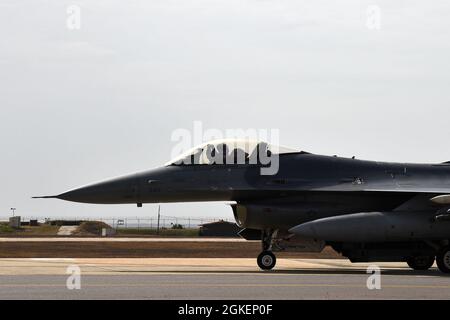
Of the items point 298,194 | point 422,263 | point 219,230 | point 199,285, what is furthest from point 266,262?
point 219,230

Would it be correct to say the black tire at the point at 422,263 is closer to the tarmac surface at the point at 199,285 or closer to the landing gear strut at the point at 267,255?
the tarmac surface at the point at 199,285

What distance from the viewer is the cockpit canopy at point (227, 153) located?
22359mm

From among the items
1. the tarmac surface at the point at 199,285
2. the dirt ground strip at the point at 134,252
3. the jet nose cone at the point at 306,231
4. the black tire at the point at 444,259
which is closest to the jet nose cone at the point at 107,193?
the tarmac surface at the point at 199,285

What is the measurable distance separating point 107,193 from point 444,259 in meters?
8.50

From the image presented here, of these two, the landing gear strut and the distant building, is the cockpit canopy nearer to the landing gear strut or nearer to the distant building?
the landing gear strut

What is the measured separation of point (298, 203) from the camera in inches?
880

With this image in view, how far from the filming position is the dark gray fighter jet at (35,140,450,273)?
70.9 ft

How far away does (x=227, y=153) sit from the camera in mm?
22453

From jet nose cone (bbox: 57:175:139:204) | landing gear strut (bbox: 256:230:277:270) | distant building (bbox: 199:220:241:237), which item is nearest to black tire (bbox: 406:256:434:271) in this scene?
landing gear strut (bbox: 256:230:277:270)

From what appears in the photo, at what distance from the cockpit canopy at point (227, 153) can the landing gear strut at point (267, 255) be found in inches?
74.2

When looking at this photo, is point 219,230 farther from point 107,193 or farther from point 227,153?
point 107,193

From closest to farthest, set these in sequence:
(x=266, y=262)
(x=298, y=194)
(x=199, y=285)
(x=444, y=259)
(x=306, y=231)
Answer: (x=199, y=285)
(x=306, y=231)
(x=444, y=259)
(x=266, y=262)
(x=298, y=194)
